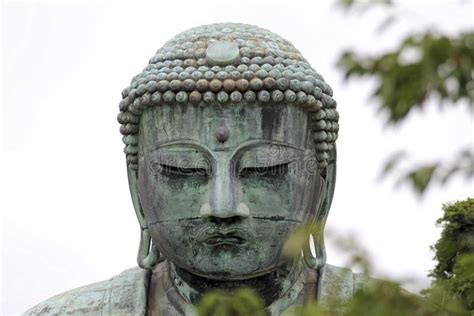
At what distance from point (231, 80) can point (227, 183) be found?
0.64 m

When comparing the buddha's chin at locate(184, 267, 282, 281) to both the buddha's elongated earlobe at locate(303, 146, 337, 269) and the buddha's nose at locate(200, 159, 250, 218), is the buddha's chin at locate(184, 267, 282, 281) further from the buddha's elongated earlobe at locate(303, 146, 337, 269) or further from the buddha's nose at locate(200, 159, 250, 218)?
the buddha's nose at locate(200, 159, 250, 218)

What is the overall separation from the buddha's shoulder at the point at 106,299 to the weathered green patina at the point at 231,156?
33cm

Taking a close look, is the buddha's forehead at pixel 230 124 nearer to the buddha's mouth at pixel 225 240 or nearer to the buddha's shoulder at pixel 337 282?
the buddha's mouth at pixel 225 240

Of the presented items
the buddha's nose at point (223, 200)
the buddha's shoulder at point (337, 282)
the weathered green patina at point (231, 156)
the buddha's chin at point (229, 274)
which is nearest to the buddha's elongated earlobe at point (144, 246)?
the weathered green patina at point (231, 156)

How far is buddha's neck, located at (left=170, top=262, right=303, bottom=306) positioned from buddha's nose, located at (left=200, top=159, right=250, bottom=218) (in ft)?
2.19

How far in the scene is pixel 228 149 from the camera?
7.01m

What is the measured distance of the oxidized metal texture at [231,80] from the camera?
278 inches

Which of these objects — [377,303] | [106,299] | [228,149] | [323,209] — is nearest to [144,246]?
[106,299]

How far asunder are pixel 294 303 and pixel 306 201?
2.35 ft

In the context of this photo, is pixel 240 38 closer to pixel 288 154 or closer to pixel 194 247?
pixel 288 154

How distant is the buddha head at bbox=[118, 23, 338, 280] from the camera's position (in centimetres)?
700

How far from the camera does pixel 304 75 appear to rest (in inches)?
284

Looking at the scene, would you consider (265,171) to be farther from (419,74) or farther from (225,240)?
(419,74)

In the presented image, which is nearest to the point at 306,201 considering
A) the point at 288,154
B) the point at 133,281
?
the point at 288,154
